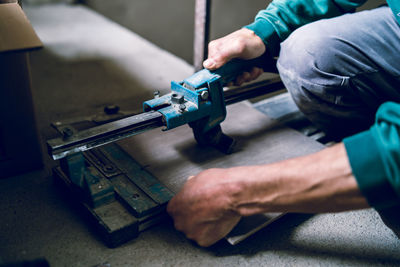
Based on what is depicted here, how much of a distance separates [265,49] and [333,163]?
2.36ft

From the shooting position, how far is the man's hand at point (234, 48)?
132 cm

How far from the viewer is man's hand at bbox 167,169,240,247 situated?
99 centimetres

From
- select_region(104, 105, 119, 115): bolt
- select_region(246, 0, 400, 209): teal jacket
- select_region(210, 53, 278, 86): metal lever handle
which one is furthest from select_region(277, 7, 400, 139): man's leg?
select_region(104, 105, 119, 115): bolt

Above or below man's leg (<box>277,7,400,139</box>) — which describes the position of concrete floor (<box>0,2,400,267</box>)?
below

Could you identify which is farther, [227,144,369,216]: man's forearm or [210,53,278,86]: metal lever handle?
[210,53,278,86]: metal lever handle

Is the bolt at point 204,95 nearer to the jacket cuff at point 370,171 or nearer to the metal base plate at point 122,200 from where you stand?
the metal base plate at point 122,200

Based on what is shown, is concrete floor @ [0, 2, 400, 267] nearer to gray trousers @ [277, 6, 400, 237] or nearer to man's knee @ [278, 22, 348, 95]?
gray trousers @ [277, 6, 400, 237]

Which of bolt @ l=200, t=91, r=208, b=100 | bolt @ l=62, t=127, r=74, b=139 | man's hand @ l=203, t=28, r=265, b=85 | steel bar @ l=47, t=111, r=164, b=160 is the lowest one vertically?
steel bar @ l=47, t=111, r=164, b=160

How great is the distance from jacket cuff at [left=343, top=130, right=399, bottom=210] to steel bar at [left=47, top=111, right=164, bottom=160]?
612mm

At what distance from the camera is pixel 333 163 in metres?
0.84

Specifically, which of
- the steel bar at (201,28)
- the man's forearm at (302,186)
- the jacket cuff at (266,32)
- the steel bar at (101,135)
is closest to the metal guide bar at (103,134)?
the steel bar at (101,135)

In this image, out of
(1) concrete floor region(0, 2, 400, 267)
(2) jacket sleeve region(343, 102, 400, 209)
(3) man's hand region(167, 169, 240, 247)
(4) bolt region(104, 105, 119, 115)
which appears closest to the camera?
(2) jacket sleeve region(343, 102, 400, 209)

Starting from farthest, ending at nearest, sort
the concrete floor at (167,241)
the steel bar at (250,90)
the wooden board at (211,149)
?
1. the steel bar at (250,90)
2. the wooden board at (211,149)
3. the concrete floor at (167,241)

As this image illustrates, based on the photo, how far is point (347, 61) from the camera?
1.30 metres
